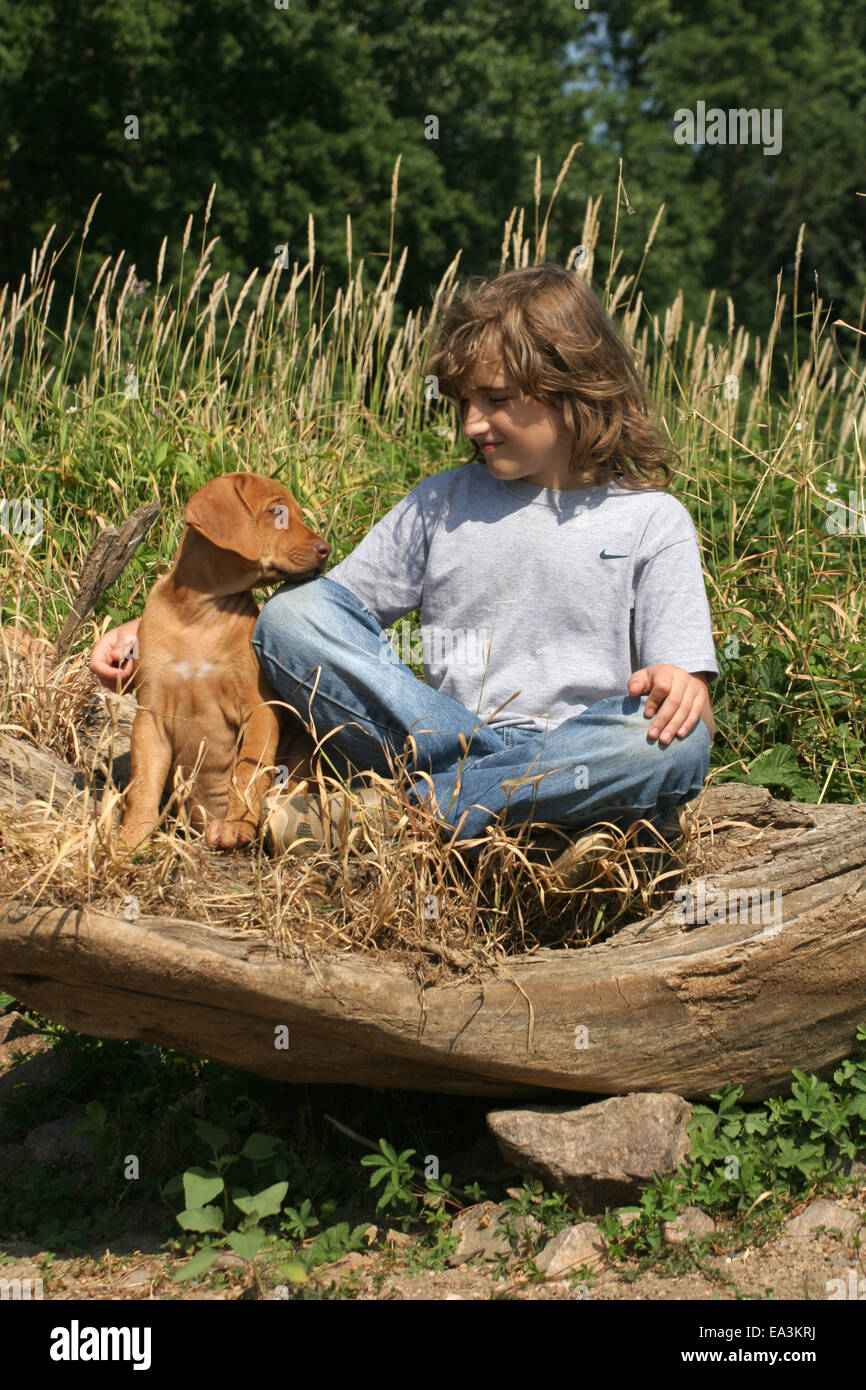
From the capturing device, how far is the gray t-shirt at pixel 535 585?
332 cm

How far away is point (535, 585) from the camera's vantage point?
342 cm

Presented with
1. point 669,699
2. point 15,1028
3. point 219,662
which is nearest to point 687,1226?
point 669,699

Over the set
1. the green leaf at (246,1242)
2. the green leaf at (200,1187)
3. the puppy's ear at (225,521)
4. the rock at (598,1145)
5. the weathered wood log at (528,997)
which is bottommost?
the green leaf at (246,1242)

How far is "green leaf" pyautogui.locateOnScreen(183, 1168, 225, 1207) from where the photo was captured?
2891 mm

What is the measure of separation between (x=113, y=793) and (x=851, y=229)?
84.3 ft

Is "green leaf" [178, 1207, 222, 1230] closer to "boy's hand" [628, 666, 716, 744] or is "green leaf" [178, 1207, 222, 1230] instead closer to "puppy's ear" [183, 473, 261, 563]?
"boy's hand" [628, 666, 716, 744]

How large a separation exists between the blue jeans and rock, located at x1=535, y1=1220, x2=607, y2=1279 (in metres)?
0.94

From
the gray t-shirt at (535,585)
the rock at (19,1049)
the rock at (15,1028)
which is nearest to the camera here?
the gray t-shirt at (535,585)

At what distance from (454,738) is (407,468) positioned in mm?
2506

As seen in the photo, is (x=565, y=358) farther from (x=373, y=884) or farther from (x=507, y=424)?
(x=373, y=884)

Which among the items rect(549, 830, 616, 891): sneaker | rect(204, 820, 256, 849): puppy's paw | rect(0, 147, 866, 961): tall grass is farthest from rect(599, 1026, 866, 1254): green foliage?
rect(204, 820, 256, 849): puppy's paw

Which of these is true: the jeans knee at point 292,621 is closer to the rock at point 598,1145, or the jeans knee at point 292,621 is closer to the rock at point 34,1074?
the rock at point 598,1145

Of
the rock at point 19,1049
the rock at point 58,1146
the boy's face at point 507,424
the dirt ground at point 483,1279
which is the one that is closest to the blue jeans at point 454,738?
the boy's face at point 507,424

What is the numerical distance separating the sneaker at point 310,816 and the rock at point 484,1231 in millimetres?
951
